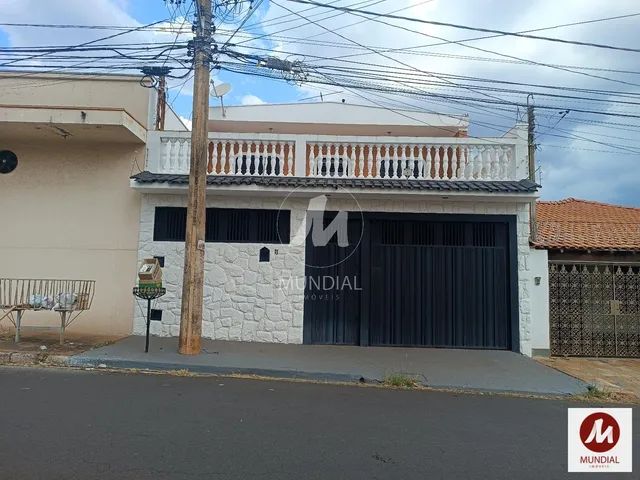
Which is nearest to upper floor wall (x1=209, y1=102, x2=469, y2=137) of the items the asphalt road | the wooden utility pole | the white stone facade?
the white stone facade

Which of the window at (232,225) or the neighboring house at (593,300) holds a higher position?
the window at (232,225)

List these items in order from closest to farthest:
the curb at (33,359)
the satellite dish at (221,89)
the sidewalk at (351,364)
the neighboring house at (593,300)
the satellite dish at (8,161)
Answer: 1. the sidewalk at (351,364)
2. the curb at (33,359)
3. the neighboring house at (593,300)
4. the satellite dish at (8,161)
5. the satellite dish at (221,89)

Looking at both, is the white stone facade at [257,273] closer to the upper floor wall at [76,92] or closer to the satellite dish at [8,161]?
the upper floor wall at [76,92]

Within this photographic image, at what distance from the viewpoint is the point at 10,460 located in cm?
382

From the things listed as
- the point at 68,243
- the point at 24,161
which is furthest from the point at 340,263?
the point at 24,161

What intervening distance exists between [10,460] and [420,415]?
389 centimetres

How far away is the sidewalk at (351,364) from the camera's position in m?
7.49

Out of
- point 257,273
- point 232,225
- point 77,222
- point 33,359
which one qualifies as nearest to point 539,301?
point 257,273

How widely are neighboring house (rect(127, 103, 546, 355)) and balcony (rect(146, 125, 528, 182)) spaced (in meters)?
0.02

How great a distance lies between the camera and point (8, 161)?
34.9 feet

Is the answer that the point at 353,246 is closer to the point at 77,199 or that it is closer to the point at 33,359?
the point at 77,199

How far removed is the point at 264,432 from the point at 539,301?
7.17 metres

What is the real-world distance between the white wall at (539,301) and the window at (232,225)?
16.2 ft

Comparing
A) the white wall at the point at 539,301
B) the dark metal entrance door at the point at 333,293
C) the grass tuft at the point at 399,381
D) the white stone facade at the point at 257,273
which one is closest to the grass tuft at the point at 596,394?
the grass tuft at the point at 399,381
